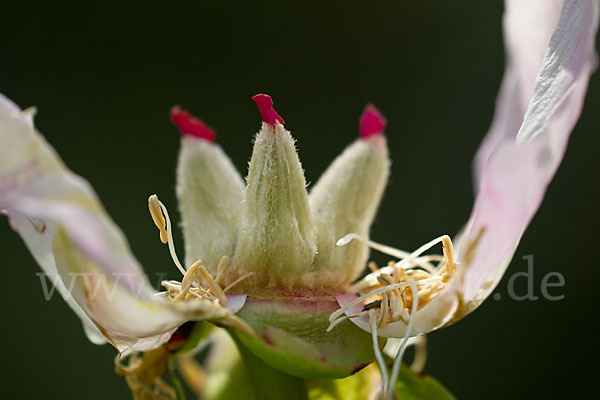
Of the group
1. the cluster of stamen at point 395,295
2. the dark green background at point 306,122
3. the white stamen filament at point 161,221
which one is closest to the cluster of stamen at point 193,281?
the white stamen filament at point 161,221

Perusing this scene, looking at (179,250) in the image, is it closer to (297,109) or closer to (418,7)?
(297,109)

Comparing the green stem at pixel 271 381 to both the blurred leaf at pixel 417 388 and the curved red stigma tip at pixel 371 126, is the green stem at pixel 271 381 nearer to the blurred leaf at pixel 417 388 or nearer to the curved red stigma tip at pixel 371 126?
the blurred leaf at pixel 417 388

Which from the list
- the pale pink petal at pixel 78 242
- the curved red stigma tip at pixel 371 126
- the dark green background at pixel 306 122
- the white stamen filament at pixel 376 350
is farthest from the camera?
the dark green background at pixel 306 122

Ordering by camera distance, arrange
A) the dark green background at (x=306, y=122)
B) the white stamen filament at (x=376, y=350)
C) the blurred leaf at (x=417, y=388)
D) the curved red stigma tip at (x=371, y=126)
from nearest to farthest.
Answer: the white stamen filament at (x=376, y=350) → the blurred leaf at (x=417, y=388) → the curved red stigma tip at (x=371, y=126) → the dark green background at (x=306, y=122)

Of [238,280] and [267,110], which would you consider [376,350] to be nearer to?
[238,280]

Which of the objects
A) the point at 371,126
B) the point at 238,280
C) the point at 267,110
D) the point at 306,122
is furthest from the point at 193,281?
the point at 306,122
